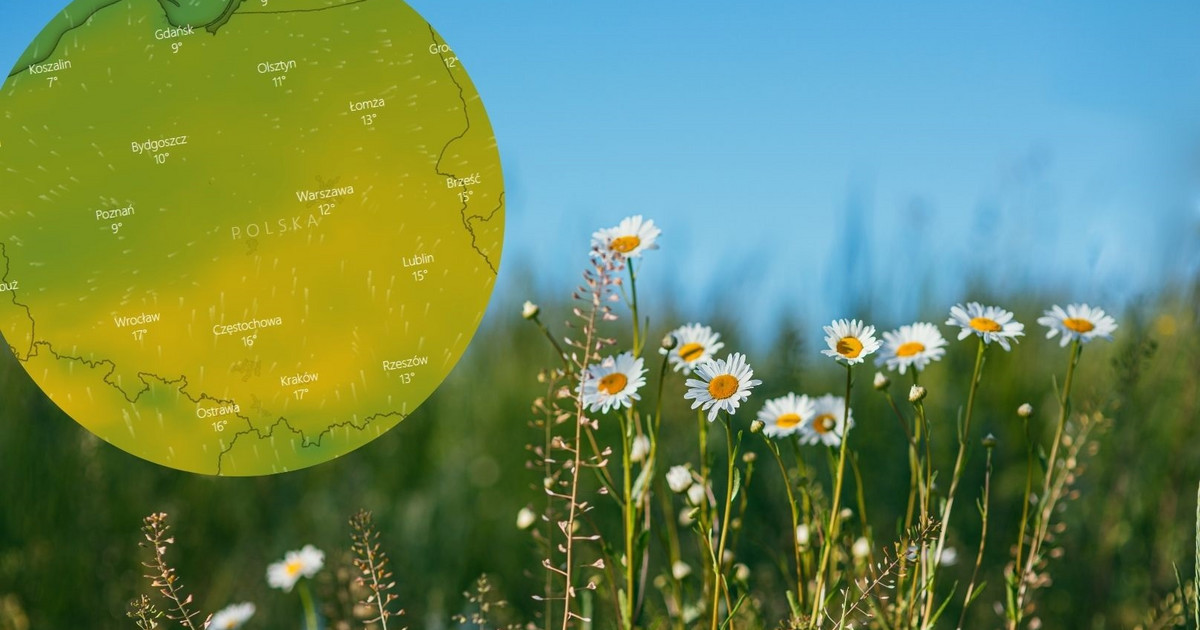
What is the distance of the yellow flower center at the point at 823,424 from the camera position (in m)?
1.34

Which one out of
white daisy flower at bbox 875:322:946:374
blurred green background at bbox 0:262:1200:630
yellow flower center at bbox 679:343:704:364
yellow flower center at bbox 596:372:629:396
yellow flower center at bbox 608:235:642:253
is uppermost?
yellow flower center at bbox 608:235:642:253

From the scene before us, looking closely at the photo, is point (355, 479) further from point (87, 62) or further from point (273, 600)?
point (87, 62)

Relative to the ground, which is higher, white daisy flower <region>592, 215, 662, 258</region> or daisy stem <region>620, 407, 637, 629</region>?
white daisy flower <region>592, 215, 662, 258</region>

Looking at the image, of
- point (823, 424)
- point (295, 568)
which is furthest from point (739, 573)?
point (295, 568)

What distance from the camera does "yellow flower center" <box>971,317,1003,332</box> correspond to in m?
1.23

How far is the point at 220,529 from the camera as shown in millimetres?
2746

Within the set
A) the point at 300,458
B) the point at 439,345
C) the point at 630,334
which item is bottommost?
the point at 630,334

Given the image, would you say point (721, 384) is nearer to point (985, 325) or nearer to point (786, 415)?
point (786, 415)

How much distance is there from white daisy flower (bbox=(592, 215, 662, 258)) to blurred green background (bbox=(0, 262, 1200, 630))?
2.89 feet

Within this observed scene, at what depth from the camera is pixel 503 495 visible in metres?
2.94

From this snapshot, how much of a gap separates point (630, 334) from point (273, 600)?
1283 mm

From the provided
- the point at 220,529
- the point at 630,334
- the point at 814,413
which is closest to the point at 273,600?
the point at 220,529
